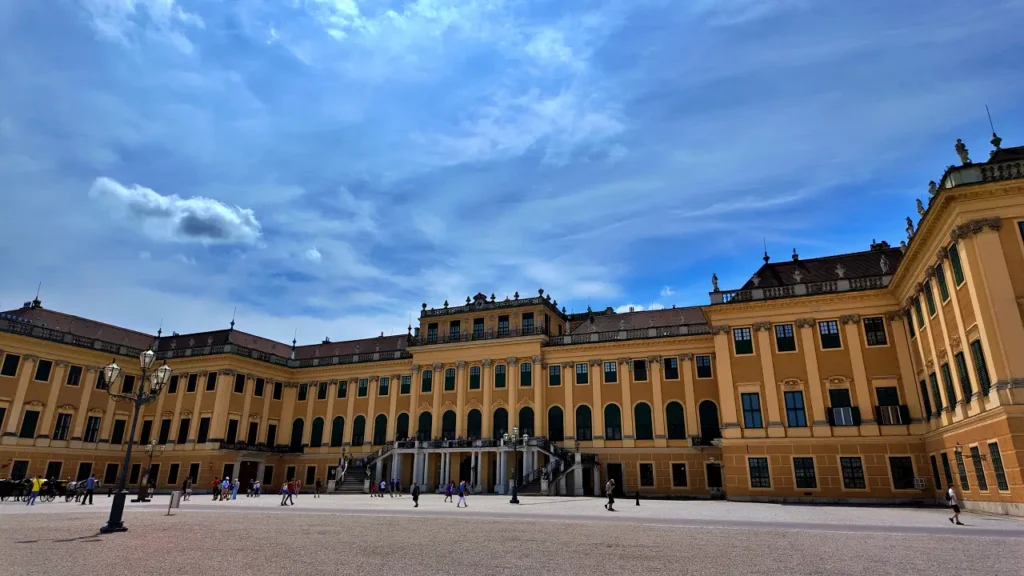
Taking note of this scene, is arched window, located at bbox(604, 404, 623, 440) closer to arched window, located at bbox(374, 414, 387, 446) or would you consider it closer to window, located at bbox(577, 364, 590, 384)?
window, located at bbox(577, 364, 590, 384)

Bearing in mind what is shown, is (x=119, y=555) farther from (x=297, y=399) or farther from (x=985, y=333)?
(x=297, y=399)

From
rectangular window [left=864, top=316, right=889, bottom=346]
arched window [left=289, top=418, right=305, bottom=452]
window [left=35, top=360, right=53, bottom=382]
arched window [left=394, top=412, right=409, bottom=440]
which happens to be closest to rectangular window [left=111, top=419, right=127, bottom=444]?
window [left=35, top=360, right=53, bottom=382]

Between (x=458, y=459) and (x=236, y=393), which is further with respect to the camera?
(x=236, y=393)

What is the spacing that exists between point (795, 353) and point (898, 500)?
9.55 meters

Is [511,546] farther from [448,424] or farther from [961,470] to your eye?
[448,424]

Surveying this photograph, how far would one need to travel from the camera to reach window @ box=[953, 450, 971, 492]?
26.6 metres

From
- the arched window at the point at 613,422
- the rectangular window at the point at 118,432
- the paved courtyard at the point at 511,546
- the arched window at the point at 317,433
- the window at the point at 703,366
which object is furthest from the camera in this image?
the arched window at the point at 317,433

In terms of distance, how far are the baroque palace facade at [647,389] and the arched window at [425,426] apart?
0.95 ft

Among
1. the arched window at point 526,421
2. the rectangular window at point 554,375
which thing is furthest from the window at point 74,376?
the rectangular window at point 554,375

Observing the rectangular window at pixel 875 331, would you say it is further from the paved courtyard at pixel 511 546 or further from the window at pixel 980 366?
the paved courtyard at pixel 511 546

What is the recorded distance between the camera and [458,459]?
1970 inches

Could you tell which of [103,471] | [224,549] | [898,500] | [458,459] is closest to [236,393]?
[103,471]

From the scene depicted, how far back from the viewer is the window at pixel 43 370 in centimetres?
4856

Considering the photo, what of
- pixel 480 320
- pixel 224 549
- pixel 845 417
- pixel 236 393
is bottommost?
pixel 224 549
